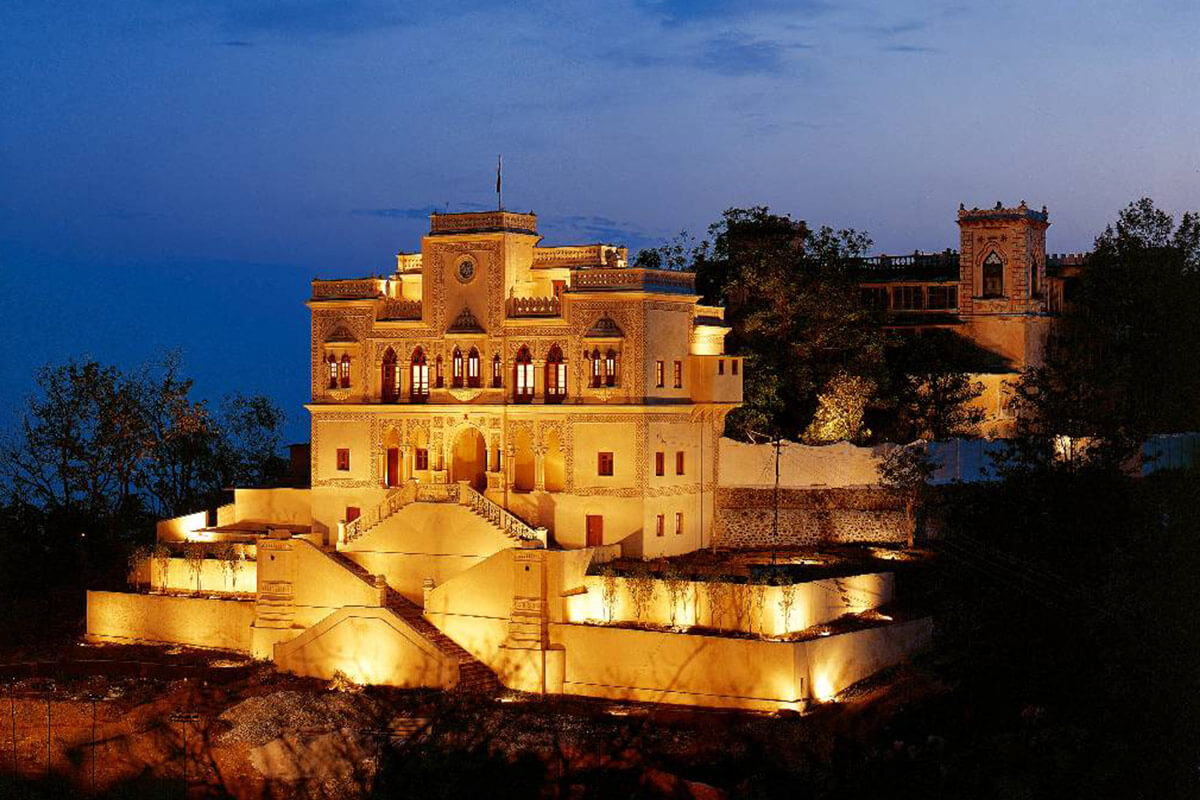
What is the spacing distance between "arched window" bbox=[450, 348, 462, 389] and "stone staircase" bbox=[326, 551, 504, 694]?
5531mm

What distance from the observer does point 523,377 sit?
139 ft

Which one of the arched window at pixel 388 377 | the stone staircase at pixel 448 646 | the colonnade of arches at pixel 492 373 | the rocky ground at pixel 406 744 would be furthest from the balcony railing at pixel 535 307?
the rocky ground at pixel 406 744

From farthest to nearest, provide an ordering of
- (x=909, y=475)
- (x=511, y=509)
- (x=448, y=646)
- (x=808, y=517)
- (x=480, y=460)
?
(x=480, y=460), (x=808, y=517), (x=511, y=509), (x=909, y=475), (x=448, y=646)

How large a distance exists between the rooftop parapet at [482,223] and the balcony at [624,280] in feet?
6.85

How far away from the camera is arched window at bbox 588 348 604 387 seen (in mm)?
41406

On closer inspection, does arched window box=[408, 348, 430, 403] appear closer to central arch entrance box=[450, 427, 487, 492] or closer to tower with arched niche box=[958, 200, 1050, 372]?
central arch entrance box=[450, 427, 487, 492]

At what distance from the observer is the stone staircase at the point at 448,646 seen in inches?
1442

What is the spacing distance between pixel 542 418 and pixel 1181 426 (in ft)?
74.0

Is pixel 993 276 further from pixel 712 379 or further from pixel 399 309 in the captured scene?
pixel 399 309

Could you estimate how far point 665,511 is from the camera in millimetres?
41312

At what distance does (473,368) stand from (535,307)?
7.26ft

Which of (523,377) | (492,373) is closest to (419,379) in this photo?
(492,373)

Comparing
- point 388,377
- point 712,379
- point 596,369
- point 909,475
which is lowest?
point 909,475

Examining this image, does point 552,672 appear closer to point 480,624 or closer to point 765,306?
point 480,624
